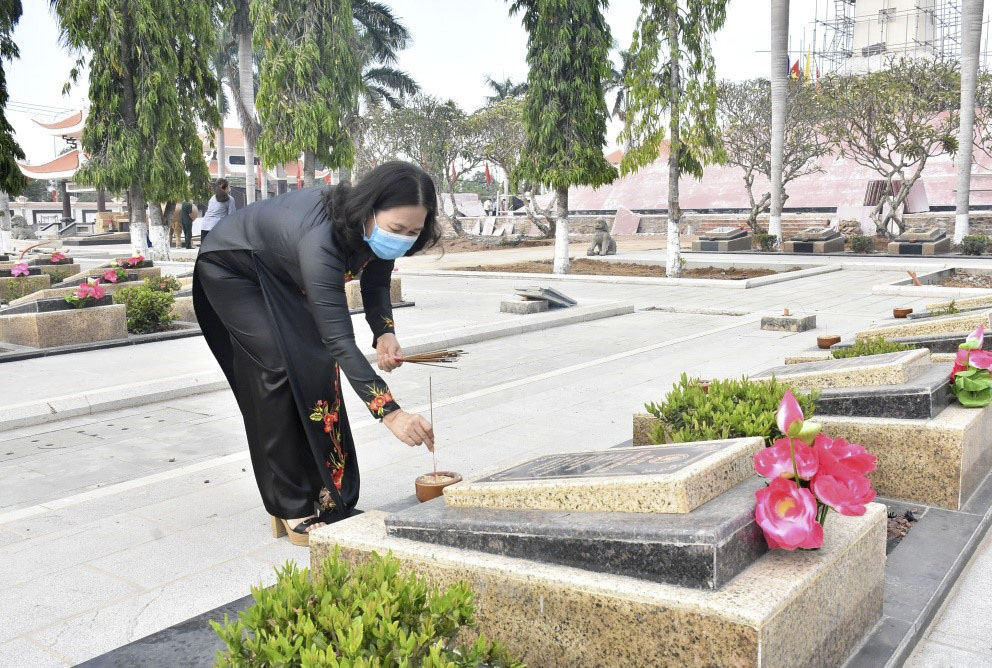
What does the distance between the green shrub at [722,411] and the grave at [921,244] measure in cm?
2294

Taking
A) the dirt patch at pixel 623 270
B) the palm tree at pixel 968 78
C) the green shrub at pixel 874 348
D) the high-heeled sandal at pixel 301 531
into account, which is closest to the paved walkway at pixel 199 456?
the high-heeled sandal at pixel 301 531

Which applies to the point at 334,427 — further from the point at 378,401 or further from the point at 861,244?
the point at 861,244

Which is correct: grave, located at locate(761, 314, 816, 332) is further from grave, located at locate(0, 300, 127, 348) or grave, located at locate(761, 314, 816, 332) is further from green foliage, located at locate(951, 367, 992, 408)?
grave, located at locate(0, 300, 127, 348)

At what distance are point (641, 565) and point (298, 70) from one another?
18.5m

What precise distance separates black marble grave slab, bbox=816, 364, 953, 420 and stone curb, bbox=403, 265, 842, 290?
12.2m

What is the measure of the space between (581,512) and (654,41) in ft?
52.6

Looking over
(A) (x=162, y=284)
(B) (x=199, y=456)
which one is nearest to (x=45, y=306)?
(A) (x=162, y=284)

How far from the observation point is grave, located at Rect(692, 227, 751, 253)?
27.5 metres

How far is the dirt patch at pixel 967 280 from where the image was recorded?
52.0ft

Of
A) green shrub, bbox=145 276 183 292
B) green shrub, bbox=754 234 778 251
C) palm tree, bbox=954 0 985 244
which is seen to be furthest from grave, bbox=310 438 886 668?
green shrub, bbox=754 234 778 251

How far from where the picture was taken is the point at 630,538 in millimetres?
2193

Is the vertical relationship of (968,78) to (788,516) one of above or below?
above

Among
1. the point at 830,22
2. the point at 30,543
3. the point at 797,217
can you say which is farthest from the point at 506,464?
the point at 830,22

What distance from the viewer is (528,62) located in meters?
18.5
